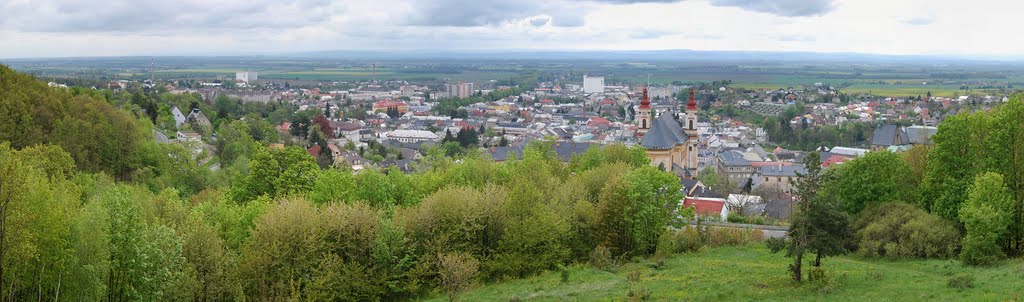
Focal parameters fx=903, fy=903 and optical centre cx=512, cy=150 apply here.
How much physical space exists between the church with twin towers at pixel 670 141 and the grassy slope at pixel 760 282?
32145 millimetres

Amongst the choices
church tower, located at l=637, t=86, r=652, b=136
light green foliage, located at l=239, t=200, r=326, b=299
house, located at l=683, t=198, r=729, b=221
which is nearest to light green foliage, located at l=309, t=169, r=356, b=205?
→ light green foliage, located at l=239, t=200, r=326, b=299

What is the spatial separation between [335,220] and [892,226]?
1796 centimetres

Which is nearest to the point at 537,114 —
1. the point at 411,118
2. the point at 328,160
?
the point at 411,118

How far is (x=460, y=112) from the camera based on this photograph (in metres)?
169

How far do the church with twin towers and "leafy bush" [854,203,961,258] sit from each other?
29971mm

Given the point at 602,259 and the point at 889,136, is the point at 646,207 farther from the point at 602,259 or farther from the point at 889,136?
the point at 889,136

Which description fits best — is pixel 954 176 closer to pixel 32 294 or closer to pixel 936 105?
pixel 32 294

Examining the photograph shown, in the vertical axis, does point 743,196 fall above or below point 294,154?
below

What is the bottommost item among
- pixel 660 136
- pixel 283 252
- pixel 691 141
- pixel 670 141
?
pixel 691 141

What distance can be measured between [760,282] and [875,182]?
37.8 feet

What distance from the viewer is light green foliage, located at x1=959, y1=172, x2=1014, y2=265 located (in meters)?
25.3

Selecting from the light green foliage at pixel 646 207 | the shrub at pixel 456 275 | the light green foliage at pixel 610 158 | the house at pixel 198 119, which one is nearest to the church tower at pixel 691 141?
the light green foliage at pixel 610 158

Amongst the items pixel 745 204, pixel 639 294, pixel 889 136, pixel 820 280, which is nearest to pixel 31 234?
pixel 639 294

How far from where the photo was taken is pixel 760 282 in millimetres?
23906
